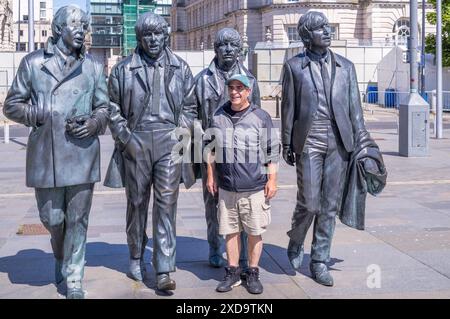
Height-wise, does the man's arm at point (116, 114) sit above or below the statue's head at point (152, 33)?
below

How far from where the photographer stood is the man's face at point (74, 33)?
516 cm

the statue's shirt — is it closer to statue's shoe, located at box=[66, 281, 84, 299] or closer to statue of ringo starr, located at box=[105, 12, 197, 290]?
statue of ringo starr, located at box=[105, 12, 197, 290]

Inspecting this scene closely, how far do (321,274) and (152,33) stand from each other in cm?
229

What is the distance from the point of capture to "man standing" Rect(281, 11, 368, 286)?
19.0 ft

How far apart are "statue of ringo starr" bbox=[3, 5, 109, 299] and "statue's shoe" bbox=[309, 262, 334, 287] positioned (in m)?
1.84

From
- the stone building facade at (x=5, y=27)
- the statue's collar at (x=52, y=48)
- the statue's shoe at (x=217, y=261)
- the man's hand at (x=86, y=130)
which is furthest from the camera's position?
the stone building facade at (x=5, y=27)

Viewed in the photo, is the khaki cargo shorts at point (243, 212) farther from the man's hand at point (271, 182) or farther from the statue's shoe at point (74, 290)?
the statue's shoe at point (74, 290)

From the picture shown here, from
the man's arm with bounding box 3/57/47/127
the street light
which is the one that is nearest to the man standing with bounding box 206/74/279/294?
the man's arm with bounding box 3/57/47/127

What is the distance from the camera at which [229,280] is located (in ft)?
18.3

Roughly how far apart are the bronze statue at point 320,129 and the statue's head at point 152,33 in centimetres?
Result: 106

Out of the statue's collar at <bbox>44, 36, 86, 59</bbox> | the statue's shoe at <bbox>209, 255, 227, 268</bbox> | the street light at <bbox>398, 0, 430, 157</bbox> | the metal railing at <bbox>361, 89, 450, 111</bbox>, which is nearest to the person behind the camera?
the statue's collar at <bbox>44, 36, 86, 59</bbox>

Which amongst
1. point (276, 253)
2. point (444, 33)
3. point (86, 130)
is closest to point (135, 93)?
point (86, 130)

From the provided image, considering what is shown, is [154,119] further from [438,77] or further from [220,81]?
[438,77]

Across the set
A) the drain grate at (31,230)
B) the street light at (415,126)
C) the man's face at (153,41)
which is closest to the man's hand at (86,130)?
the man's face at (153,41)
